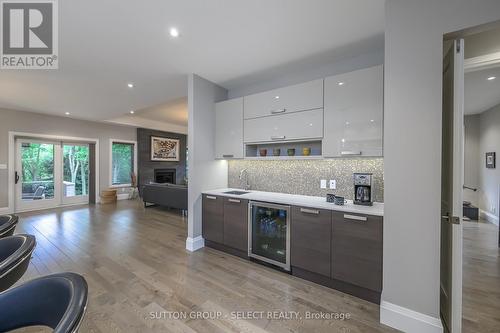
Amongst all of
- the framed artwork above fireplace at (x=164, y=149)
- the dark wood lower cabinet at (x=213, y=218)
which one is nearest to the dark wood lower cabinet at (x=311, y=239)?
the dark wood lower cabinet at (x=213, y=218)

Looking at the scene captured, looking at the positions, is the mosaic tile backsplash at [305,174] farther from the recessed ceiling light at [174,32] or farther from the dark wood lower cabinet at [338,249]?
the recessed ceiling light at [174,32]

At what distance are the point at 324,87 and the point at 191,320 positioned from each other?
2.73 meters

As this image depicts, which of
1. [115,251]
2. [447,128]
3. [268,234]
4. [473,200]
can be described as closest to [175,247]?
[115,251]

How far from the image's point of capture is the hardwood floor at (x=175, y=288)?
1.72m

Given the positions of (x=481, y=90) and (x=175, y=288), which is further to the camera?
(x=481, y=90)

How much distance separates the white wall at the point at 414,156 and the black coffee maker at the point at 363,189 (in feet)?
1.57

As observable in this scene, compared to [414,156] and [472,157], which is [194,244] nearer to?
[414,156]

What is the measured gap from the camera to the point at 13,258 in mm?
1022

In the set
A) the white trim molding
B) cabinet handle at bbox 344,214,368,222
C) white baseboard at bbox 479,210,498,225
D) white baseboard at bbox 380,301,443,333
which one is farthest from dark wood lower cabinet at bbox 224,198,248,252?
white baseboard at bbox 479,210,498,225

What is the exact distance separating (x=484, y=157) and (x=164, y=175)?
9.69 metres

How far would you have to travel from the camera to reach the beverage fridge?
2514 mm

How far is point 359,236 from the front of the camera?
6.42 ft

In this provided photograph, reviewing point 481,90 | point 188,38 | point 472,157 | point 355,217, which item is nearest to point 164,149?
point 188,38

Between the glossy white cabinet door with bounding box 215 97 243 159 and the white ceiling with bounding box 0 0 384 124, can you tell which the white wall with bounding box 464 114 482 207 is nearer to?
the white ceiling with bounding box 0 0 384 124
